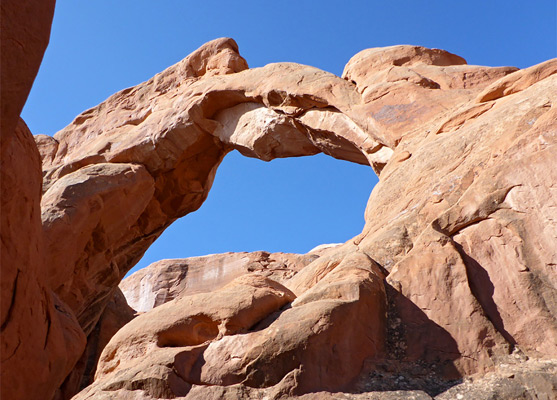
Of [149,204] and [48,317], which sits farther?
[149,204]

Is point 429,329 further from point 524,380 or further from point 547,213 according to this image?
point 547,213

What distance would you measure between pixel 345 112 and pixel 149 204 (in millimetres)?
7079

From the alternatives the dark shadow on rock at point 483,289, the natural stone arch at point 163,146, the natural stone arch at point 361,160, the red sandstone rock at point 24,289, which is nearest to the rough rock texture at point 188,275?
the natural stone arch at point 163,146

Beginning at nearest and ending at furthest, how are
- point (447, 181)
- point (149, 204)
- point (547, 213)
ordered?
point (547, 213)
point (447, 181)
point (149, 204)

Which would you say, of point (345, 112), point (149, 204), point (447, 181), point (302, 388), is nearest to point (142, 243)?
point (149, 204)

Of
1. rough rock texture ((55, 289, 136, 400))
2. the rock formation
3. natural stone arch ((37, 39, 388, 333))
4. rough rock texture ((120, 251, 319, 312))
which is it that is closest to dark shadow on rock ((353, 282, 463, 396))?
the rock formation

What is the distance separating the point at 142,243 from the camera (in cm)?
1752

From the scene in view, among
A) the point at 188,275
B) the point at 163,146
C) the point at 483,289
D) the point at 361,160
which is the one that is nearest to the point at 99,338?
the point at 163,146

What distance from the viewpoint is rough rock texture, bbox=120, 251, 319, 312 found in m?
22.7

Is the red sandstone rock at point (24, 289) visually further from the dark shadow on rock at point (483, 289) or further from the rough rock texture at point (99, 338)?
the rough rock texture at point (99, 338)

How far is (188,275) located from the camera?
24.2 metres

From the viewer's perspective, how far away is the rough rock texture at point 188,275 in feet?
74.5

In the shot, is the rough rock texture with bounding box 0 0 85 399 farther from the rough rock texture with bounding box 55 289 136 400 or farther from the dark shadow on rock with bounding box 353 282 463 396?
the rough rock texture with bounding box 55 289 136 400

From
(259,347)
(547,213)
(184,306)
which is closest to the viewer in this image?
(259,347)
